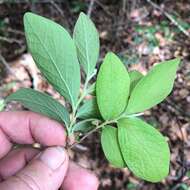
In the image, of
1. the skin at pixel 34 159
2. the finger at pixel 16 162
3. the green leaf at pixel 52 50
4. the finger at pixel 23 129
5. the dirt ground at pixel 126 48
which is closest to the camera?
the green leaf at pixel 52 50

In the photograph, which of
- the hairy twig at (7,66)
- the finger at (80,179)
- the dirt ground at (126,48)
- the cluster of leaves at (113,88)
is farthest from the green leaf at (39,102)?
the hairy twig at (7,66)

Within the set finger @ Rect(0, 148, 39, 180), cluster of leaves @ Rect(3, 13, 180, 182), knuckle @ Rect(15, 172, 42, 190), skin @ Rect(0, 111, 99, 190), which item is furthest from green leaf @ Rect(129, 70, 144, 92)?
finger @ Rect(0, 148, 39, 180)

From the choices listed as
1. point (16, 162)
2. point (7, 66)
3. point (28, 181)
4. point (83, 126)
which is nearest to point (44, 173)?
point (28, 181)

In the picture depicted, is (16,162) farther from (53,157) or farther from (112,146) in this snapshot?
(112,146)

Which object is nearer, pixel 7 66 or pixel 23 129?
pixel 23 129

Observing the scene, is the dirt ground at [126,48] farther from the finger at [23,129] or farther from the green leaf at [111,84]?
the green leaf at [111,84]

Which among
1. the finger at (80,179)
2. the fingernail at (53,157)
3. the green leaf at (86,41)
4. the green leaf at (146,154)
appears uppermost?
the green leaf at (86,41)
